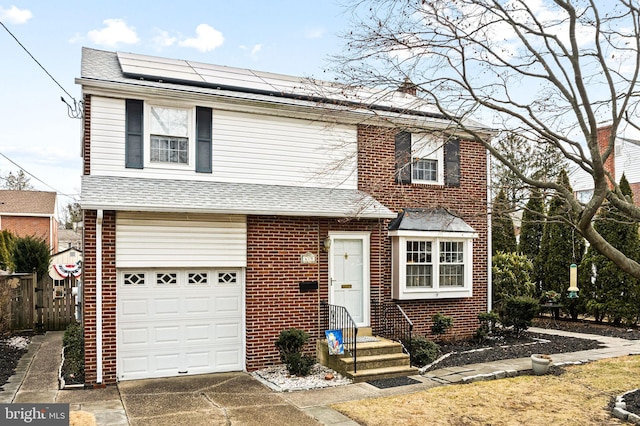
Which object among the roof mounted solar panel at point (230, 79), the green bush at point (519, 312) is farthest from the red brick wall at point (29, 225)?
the green bush at point (519, 312)

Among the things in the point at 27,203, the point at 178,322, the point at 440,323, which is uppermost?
the point at 27,203

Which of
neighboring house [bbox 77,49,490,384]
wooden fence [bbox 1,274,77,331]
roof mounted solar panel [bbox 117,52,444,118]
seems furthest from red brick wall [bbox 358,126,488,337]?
wooden fence [bbox 1,274,77,331]

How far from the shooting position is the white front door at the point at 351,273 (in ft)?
36.8

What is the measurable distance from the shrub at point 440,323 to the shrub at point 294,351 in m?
3.56

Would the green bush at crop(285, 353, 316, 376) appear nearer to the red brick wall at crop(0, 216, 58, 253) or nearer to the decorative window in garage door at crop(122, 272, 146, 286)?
the decorative window in garage door at crop(122, 272, 146, 286)

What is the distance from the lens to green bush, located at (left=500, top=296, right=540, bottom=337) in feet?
43.4

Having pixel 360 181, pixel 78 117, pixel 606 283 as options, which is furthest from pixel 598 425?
pixel 78 117

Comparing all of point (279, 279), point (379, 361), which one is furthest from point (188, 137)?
point (379, 361)

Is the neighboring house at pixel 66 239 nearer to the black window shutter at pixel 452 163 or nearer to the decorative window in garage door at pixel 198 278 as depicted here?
the decorative window in garage door at pixel 198 278

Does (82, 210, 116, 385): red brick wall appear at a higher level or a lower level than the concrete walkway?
higher

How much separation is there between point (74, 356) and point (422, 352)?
6.92m

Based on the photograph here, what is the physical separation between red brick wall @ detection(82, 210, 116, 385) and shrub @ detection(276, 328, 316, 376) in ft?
10.1

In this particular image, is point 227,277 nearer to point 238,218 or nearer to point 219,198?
point 238,218

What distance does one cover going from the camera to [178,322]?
9.90m
